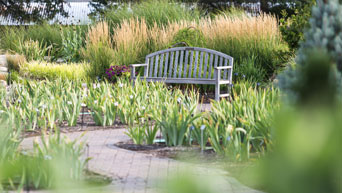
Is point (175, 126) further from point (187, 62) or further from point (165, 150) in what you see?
point (187, 62)

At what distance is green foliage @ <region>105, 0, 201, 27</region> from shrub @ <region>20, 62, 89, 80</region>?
8.96 ft

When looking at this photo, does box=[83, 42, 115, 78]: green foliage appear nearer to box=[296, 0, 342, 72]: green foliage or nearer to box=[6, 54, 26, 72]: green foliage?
box=[6, 54, 26, 72]: green foliage

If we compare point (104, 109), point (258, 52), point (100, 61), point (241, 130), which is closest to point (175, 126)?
point (241, 130)

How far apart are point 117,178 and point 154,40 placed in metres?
7.65

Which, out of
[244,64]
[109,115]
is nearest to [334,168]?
[109,115]

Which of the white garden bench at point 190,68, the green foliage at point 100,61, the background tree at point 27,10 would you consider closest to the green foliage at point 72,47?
the green foliage at point 100,61

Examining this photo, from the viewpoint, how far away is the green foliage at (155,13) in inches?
524

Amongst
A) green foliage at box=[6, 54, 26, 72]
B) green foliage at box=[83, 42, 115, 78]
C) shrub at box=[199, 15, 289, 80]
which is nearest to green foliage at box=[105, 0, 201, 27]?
green foliage at box=[83, 42, 115, 78]

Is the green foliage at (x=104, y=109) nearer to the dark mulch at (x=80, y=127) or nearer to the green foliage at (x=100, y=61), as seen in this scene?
the dark mulch at (x=80, y=127)

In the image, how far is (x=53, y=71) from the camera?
36.8ft

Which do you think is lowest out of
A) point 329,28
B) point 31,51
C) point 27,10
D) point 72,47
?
point 329,28

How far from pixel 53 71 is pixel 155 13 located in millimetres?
3620

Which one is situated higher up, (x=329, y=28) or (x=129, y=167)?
(x=329, y=28)

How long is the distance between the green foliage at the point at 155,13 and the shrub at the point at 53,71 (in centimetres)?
273
